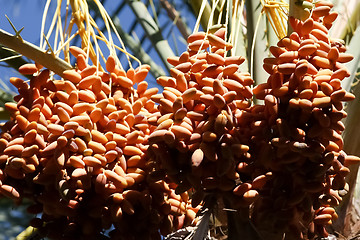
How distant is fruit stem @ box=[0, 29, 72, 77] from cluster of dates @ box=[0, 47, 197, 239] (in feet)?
0.12

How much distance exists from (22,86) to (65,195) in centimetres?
28

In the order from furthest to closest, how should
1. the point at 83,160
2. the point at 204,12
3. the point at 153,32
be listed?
the point at 153,32 → the point at 204,12 → the point at 83,160

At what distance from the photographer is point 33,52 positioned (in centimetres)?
152

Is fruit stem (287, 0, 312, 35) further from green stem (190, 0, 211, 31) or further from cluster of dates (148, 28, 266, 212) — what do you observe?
green stem (190, 0, 211, 31)

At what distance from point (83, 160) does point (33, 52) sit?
295mm

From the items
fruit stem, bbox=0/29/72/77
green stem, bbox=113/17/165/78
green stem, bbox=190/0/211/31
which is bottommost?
green stem, bbox=113/17/165/78

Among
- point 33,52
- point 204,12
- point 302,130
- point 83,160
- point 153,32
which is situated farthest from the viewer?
point 153,32

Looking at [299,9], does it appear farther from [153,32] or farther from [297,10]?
[153,32]

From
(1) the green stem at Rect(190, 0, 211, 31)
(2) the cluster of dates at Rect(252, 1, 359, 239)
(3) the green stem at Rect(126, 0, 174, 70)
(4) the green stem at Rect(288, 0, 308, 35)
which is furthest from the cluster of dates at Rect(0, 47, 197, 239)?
(3) the green stem at Rect(126, 0, 174, 70)

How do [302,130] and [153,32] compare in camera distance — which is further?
[153,32]

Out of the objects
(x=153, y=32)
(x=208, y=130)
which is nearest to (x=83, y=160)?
(x=208, y=130)

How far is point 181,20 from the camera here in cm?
267

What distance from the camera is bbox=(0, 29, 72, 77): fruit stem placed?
151 centimetres

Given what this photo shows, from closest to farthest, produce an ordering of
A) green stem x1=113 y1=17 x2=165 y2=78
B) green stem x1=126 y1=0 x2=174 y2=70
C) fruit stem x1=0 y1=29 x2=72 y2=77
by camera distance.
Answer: fruit stem x1=0 y1=29 x2=72 y2=77
green stem x1=126 y1=0 x2=174 y2=70
green stem x1=113 y1=17 x2=165 y2=78
